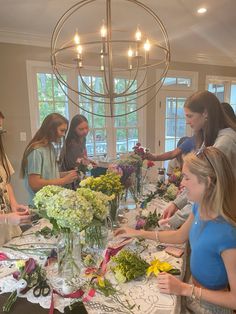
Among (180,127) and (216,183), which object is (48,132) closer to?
(216,183)

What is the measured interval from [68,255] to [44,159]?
1.04m

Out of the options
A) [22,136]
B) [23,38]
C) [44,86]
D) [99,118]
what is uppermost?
[23,38]

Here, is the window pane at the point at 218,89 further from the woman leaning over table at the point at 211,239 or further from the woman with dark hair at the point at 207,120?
the woman leaning over table at the point at 211,239

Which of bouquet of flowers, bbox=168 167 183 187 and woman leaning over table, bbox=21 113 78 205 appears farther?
bouquet of flowers, bbox=168 167 183 187

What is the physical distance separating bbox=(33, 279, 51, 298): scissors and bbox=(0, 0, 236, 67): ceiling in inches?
90.3

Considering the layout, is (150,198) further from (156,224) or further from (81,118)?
(81,118)

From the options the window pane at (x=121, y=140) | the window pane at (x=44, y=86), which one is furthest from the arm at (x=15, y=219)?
the window pane at (x=121, y=140)

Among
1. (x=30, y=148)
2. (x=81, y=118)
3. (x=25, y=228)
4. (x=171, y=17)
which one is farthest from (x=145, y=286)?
(x=171, y=17)

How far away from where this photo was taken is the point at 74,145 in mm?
2615

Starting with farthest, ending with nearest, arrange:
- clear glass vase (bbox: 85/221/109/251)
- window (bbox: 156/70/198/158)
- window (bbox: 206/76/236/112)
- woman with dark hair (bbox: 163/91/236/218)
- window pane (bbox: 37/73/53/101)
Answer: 1. window (bbox: 206/76/236/112)
2. window (bbox: 156/70/198/158)
3. window pane (bbox: 37/73/53/101)
4. woman with dark hair (bbox: 163/91/236/218)
5. clear glass vase (bbox: 85/221/109/251)

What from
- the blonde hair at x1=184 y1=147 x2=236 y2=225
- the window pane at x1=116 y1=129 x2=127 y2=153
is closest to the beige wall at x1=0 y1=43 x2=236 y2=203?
the window pane at x1=116 y1=129 x2=127 y2=153

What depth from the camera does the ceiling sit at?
7.87 feet

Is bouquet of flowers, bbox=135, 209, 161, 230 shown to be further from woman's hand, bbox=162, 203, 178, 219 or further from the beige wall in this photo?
the beige wall

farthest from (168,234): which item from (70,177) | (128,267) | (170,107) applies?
(170,107)
